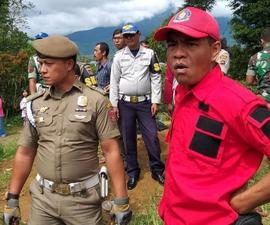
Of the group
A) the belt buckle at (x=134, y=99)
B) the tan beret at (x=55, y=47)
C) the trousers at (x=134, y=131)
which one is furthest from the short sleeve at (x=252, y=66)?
the tan beret at (x=55, y=47)

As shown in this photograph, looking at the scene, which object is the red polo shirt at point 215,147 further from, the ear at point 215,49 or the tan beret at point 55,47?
the tan beret at point 55,47

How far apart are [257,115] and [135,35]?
405 centimetres

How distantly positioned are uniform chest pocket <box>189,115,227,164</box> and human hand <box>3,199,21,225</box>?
1.76 m

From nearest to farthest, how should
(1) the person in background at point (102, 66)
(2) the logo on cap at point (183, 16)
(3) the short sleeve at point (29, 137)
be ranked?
(2) the logo on cap at point (183, 16) < (3) the short sleeve at point (29, 137) < (1) the person in background at point (102, 66)

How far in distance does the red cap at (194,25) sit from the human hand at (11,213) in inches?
71.7

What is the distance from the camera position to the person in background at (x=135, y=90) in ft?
18.6

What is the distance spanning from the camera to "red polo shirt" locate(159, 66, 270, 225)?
70.7 inches

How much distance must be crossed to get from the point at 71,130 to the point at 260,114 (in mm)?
1640

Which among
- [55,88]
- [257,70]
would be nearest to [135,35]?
[257,70]

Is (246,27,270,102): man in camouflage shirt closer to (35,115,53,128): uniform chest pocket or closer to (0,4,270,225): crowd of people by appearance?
(0,4,270,225): crowd of people

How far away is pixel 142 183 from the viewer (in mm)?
5922

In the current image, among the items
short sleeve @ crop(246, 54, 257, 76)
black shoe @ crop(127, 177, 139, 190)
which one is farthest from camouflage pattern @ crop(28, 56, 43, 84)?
short sleeve @ crop(246, 54, 257, 76)

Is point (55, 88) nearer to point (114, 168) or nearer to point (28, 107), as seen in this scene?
point (28, 107)

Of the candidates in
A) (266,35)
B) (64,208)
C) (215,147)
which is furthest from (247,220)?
(266,35)
